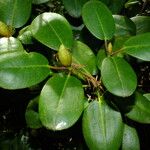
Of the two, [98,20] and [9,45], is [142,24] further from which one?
[9,45]

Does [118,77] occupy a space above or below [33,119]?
above

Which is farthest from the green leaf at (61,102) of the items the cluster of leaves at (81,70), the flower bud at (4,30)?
the flower bud at (4,30)

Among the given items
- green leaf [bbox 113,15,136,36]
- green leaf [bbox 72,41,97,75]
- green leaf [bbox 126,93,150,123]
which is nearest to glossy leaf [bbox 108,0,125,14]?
green leaf [bbox 113,15,136,36]

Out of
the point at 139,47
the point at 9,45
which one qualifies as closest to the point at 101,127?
the point at 139,47

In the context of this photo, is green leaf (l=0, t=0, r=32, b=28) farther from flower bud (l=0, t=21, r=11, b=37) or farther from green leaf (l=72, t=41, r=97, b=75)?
green leaf (l=72, t=41, r=97, b=75)

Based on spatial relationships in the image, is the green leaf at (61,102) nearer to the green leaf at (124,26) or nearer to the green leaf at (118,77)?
the green leaf at (118,77)

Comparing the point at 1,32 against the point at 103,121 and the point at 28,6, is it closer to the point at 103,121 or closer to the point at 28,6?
the point at 28,6
